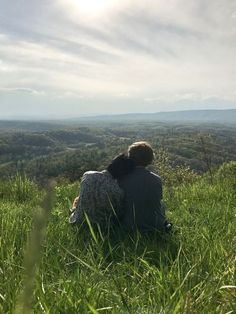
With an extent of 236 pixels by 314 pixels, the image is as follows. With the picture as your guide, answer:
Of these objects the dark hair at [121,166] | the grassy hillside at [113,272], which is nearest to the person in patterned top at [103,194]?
the dark hair at [121,166]

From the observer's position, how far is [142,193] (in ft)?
19.5

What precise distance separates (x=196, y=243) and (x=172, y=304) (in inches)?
63.4

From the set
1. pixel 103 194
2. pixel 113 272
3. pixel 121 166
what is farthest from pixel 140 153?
pixel 113 272

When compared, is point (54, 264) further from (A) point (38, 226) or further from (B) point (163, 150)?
(B) point (163, 150)

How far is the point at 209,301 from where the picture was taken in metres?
2.21

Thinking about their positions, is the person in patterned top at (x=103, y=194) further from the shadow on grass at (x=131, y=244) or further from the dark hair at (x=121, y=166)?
the shadow on grass at (x=131, y=244)

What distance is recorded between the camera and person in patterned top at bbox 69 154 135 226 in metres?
5.72

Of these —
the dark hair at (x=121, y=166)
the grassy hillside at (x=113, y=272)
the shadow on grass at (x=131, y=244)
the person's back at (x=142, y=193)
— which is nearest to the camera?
the grassy hillside at (x=113, y=272)

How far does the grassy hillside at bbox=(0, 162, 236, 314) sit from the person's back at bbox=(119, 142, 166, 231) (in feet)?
1.12

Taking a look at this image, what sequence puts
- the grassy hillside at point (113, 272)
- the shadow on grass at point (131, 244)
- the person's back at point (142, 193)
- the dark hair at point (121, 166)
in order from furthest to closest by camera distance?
1. the dark hair at point (121, 166)
2. the person's back at point (142, 193)
3. the shadow on grass at point (131, 244)
4. the grassy hillside at point (113, 272)

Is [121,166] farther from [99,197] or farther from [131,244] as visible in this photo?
[131,244]

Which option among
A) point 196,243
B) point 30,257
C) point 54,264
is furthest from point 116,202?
point 30,257

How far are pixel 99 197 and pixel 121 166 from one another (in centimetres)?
56

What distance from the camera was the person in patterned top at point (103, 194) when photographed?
18.8 feet
